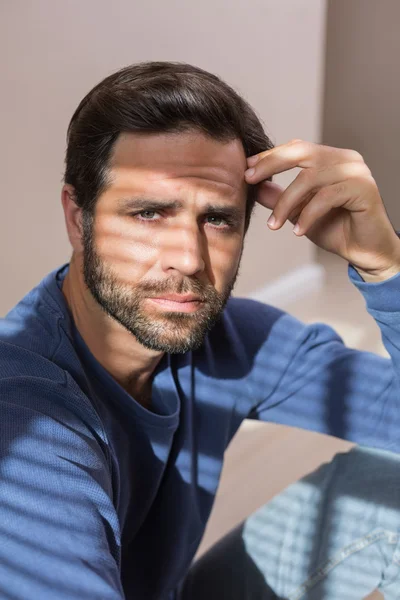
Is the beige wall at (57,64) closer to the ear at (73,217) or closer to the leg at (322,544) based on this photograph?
the ear at (73,217)

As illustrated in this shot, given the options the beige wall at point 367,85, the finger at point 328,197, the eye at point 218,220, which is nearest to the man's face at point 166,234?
the eye at point 218,220

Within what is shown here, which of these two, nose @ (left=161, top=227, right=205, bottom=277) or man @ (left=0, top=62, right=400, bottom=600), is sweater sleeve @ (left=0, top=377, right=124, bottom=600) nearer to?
man @ (left=0, top=62, right=400, bottom=600)

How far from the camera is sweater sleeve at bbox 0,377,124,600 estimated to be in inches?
30.7

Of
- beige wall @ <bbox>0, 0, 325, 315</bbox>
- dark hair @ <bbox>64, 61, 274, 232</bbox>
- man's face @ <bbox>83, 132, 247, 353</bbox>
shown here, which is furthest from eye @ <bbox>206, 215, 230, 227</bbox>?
beige wall @ <bbox>0, 0, 325, 315</bbox>

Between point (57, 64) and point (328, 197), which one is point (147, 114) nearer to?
point (328, 197)

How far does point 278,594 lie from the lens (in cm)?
135

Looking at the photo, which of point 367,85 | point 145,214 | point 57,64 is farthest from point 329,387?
point 367,85

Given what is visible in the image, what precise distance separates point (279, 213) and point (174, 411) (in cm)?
36

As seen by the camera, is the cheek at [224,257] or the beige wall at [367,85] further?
the beige wall at [367,85]

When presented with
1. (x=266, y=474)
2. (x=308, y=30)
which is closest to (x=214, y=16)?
(x=308, y=30)

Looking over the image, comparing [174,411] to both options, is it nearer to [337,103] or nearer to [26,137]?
[26,137]

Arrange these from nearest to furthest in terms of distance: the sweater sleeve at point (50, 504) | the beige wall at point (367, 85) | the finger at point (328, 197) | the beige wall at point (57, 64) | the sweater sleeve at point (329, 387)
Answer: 1. the sweater sleeve at point (50, 504)
2. the finger at point (328, 197)
3. the sweater sleeve at point (329, 387)
4. the beige wall at point (57, 64)
5. the beige wall at point (367, 85)

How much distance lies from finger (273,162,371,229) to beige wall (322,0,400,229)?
9.95ft

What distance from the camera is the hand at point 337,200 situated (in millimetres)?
1229
